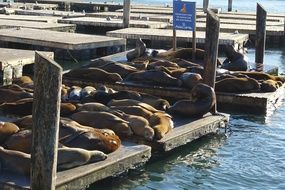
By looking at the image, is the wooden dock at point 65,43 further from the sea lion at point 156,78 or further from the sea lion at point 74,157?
the sea lion at point 74,157

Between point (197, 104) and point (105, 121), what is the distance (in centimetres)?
222

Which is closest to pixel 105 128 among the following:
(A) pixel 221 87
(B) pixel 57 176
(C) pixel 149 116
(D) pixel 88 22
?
(C) pixel 149 116

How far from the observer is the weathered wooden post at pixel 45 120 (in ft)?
18.4

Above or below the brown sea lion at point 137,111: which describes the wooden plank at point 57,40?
above

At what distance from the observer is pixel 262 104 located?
11.5 meters

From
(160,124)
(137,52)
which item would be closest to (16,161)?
(160,124)

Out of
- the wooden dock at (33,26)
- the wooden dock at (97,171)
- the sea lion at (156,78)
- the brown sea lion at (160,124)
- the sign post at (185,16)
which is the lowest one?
the wooden dock at (97,171)

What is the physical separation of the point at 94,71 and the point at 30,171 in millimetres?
6536

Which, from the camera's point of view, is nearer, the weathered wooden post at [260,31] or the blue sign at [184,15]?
the blue sign at [184,15]

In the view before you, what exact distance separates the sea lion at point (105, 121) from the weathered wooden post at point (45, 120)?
222 cm

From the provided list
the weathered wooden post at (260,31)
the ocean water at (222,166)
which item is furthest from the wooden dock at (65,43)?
the ocean water at (222,166)

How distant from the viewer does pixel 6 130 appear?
279 inches

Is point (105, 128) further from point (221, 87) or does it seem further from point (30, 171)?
point (221, 87)

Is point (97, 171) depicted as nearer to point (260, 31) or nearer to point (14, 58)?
point (14, 58)
